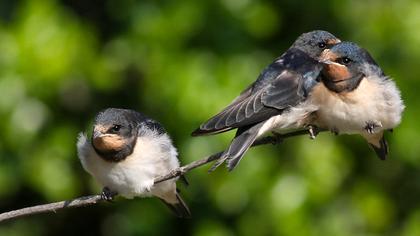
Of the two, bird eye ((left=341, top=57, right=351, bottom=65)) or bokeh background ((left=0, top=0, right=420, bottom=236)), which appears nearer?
bird eye ((left=341, top=57, right=351, bottom=65))

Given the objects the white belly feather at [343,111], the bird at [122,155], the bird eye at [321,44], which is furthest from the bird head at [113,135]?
the bird eye at [321,44]

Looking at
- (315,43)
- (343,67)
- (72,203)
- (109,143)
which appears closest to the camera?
(72,203)

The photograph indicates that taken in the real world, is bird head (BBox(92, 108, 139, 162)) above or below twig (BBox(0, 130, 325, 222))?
below

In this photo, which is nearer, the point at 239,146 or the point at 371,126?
the point at 239,146

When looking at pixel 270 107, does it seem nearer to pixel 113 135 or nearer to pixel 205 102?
pixel 113 135

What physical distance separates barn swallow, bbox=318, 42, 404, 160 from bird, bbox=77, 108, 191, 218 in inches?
21.4

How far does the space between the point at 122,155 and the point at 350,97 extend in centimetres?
72

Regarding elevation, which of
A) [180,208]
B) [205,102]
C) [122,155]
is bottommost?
[180,208]

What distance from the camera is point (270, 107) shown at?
11.5 feet

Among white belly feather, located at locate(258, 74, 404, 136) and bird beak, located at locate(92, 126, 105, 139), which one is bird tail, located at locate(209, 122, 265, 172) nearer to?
white belly feather, located at locate(258, 74, 404, 136)

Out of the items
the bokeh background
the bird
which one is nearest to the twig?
the bird

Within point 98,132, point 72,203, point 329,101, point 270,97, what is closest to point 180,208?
point 98,132

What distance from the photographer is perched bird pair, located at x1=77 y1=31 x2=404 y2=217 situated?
11.4ft

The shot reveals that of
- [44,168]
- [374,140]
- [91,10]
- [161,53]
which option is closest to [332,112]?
[374,140]
